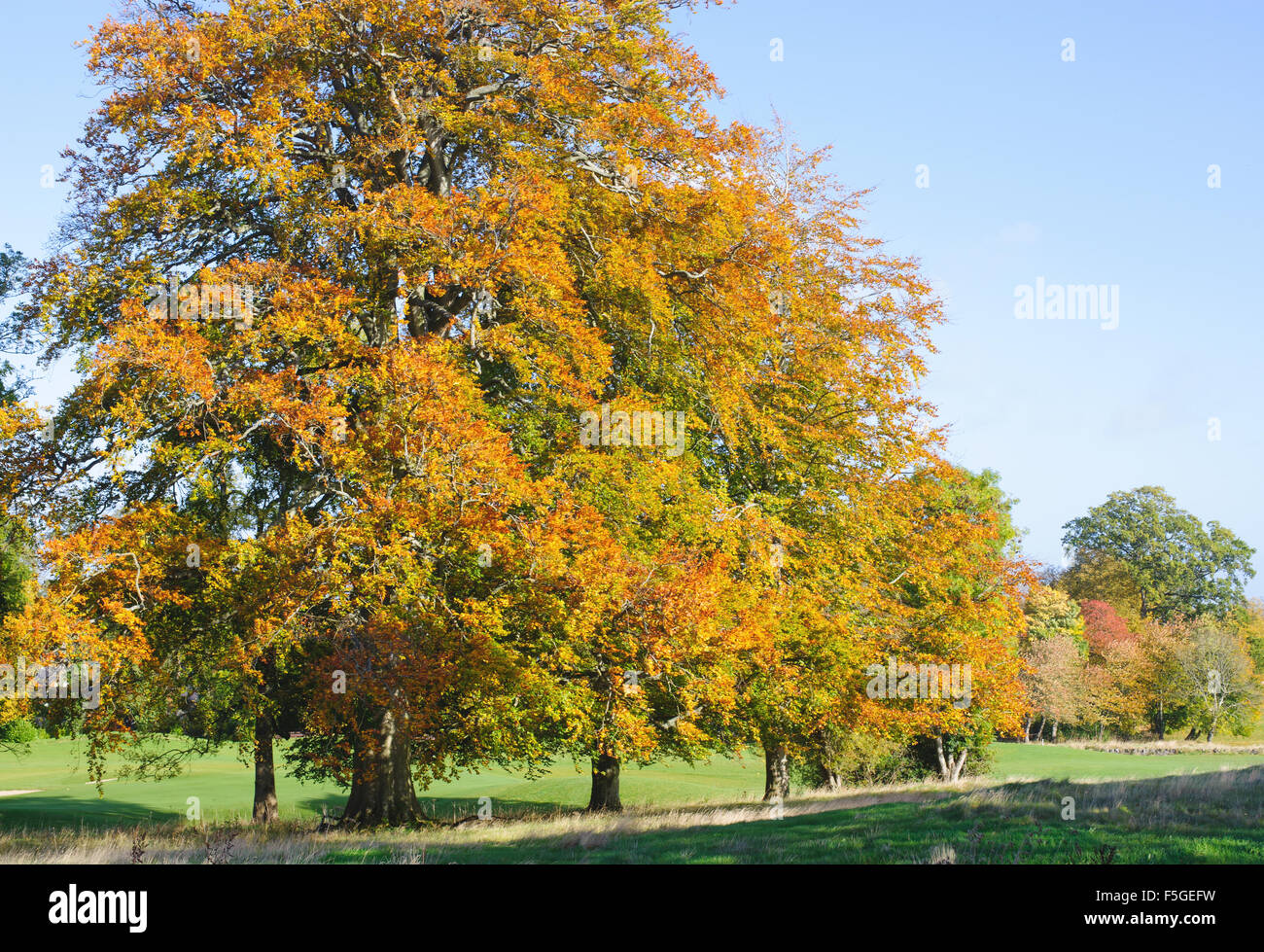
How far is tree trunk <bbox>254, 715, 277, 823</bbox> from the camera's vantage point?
2345 centimetres

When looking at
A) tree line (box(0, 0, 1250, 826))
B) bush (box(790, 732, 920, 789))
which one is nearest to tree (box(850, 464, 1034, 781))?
tree line (box(0, 0, 1250, 826))

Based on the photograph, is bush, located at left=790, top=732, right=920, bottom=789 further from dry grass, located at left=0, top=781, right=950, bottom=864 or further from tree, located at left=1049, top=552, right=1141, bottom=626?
tree, located at left=1049, top=552, right=1141, bottom=626

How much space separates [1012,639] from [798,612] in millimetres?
18121

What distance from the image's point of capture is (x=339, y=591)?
16875 millimetres

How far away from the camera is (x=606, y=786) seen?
2580cm

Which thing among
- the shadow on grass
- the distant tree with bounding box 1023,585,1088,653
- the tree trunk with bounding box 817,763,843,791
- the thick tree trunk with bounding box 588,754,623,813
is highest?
the shadow on grass

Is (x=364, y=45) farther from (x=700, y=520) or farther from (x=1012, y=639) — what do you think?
(x=1012, y=639)

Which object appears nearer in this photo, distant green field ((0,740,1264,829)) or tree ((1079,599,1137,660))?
distant green field ((0,740,1264,829))

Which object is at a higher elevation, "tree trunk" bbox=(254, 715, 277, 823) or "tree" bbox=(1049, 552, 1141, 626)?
"tree" bbox=(1049, 552, 1141, 626)

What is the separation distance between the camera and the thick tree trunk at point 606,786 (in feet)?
82.5

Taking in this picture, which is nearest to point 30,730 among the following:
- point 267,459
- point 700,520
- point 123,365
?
point 267,459

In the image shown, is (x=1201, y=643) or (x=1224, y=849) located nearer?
(x=1224, y=849)

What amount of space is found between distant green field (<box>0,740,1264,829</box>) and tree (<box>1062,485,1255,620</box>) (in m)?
28.5

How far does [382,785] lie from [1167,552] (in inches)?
3003
